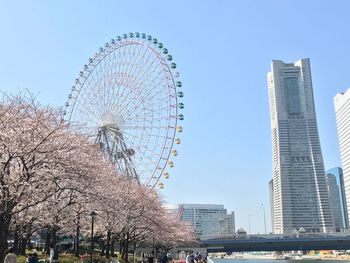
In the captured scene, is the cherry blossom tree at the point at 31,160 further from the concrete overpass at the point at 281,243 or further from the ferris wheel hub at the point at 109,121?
the concrete overpass at the point at 281,243

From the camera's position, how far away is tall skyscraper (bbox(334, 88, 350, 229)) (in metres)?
178

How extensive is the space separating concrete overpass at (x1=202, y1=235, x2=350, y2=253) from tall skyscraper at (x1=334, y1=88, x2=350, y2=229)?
88685 millimetres

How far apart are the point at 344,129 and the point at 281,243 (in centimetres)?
10370

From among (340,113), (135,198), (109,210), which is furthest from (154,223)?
(340,113)

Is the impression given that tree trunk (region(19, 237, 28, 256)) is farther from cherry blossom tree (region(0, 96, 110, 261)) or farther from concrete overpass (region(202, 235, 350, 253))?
concrete overpass (region(202, 235, 350, 253))

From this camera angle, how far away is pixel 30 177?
60.7 ft

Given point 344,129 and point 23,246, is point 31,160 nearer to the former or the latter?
point 23,246

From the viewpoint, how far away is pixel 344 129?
609 feet

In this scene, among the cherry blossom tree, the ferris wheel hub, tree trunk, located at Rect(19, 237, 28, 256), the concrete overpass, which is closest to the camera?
the cherry blossom tree

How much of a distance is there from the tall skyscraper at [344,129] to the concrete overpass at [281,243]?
291ft

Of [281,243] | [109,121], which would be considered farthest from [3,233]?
[281,243]

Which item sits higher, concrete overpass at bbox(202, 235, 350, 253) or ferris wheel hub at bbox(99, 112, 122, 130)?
ferris wheel hub at bbox(99, 112, 122, 130)

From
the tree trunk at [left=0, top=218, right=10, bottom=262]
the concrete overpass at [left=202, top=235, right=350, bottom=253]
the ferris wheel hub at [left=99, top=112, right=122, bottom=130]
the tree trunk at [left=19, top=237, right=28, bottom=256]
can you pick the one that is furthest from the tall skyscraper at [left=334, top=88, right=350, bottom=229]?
the tree trunk at [left=0, top=218, right=10, bottom=262]

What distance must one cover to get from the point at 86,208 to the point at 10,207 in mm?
11944
